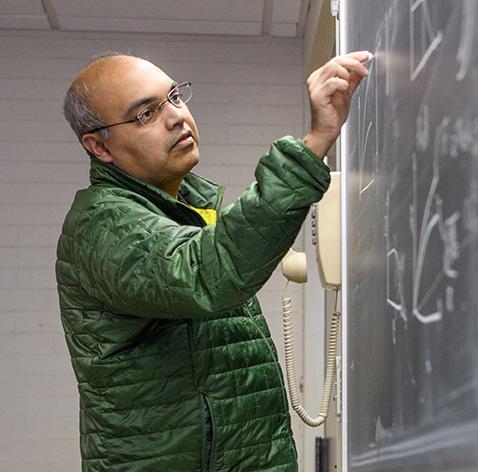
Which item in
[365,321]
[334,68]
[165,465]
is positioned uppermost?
[334,68]

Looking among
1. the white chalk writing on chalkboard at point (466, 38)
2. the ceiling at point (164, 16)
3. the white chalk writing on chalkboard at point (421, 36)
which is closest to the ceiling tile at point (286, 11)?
the ceiling at point (164, 16)

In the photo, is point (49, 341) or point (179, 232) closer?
point (179, 232)

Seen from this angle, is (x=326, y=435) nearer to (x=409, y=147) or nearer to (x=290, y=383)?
(x=290, y=383)

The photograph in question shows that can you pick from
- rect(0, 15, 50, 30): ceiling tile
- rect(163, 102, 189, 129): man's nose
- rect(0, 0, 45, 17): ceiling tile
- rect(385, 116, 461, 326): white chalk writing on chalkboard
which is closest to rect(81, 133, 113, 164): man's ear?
rect(163, 102, 189, 129): man's nose

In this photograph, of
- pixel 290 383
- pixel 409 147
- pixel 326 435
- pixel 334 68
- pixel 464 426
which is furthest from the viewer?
pixel 326 435

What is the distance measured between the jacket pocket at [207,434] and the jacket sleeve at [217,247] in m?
0.29

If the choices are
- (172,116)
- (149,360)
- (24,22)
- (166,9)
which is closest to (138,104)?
(172,116)

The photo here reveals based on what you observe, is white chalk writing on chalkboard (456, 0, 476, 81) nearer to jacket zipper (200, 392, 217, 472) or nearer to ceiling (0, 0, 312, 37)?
jacket zipper (200, 392, 217, 472)

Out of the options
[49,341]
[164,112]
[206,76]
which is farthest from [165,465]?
[206,76]

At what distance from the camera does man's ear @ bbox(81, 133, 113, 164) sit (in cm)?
127

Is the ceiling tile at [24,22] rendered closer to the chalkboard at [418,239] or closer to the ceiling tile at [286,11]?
the ceiling tile at [286,11]

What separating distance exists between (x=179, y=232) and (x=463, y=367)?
0.57m

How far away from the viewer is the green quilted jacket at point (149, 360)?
968mm

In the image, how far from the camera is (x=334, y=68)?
774 millimetres
